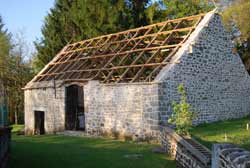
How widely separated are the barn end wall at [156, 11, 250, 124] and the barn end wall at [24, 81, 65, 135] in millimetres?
7985

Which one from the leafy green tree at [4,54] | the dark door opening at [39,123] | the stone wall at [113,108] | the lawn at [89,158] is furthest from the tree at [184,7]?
the lawn at [89,158]

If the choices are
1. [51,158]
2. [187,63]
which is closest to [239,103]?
[187,63]

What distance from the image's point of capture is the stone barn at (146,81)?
17.0 metres

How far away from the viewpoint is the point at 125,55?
19891 millimetres

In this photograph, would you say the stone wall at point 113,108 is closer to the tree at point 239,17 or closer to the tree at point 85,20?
the tree at point 239,17

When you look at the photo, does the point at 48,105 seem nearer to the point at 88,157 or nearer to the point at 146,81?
the point at 146,81

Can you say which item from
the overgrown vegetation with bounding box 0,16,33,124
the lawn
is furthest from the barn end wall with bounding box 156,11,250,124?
the overgrown vegetation with bounding box 0,16,33,124

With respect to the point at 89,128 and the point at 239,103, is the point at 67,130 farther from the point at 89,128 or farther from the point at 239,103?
the point at 239,103

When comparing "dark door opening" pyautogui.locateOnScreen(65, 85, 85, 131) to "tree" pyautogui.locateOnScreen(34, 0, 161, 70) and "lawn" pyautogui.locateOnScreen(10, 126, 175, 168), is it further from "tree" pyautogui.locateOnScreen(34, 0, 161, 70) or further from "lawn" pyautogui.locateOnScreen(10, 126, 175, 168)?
"tree" pyautogui.locateOnScreen(34, 0, 161, 70)

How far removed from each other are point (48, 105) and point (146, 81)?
9106 millimetres

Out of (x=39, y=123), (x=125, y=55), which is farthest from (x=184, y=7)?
(x=39, y=123)

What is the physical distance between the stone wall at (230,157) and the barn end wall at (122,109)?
889 cm

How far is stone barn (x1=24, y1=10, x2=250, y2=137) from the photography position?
17.0 m

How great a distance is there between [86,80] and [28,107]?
7.42 meters
